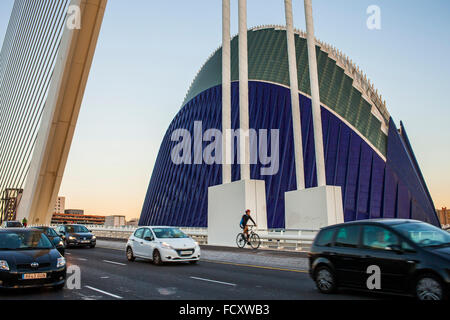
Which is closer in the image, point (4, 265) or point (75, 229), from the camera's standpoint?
point (4, 265)

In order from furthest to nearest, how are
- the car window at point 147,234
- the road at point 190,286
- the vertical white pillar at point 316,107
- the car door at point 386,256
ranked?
the vertical white pillar at point 316,107
the car window at point 147,234
the road at point 190,286
the car door at point 386,256

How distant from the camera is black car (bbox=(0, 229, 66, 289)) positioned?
9224 mm

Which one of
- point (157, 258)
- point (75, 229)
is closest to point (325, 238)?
point (157, 258)

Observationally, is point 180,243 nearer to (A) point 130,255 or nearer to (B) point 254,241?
(A) point 130,255

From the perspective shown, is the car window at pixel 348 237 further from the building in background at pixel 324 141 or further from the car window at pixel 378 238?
the building in background at pixel 324 141

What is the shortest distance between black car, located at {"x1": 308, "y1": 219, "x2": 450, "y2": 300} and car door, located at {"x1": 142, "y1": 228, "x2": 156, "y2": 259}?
849cm

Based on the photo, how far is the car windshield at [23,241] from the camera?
10.4 meters

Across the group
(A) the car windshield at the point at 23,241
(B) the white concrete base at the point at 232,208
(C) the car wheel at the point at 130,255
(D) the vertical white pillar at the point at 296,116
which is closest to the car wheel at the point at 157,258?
(C) the car wheel at the point at 130,255

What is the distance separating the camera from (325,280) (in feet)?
30.9

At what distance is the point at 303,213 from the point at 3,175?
33215 mm

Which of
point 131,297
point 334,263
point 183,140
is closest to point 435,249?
point 334,263

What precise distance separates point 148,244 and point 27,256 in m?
7.62

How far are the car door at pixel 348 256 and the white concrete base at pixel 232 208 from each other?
13.9 m

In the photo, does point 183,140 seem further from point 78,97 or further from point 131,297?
point 131,297
